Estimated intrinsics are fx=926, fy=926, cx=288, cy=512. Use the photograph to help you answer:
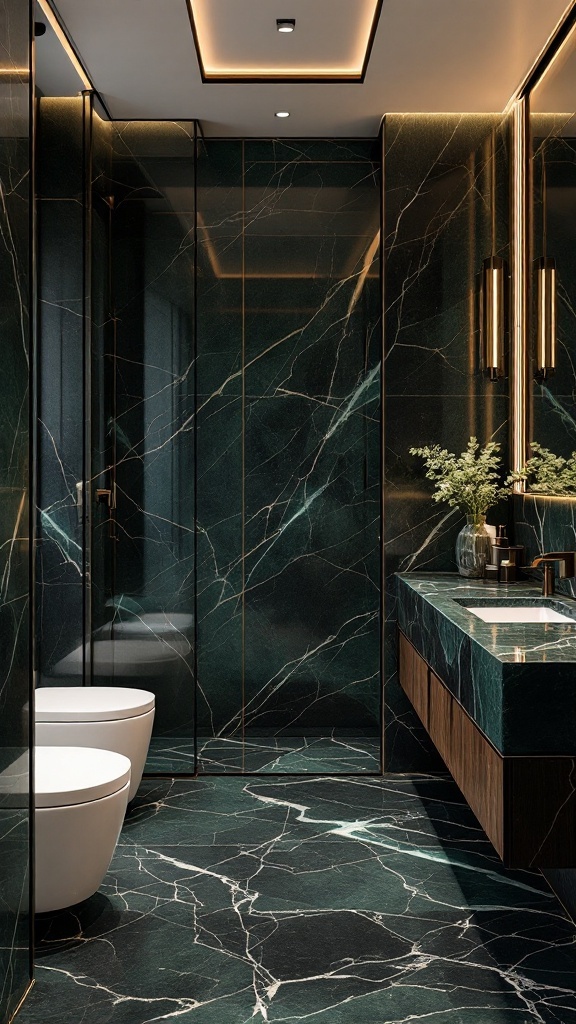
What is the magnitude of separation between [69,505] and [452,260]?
180 centimetres

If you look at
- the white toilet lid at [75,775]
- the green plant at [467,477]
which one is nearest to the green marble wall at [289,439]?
the green plant at [467,477]

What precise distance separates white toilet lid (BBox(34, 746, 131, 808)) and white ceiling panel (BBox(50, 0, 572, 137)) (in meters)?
2.28

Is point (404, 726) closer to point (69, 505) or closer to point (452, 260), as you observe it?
point (69, 505)

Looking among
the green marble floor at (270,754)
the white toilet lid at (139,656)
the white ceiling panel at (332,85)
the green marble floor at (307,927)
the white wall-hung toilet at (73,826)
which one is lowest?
the green marble floor at (307,927)

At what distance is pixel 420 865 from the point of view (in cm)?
286

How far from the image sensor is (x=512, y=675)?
1.92m

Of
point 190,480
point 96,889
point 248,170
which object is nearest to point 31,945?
point 96,889

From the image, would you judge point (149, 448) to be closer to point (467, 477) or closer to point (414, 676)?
point (467, 477)

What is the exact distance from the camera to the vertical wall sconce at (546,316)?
311 centimetres

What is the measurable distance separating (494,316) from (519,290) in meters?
0.14

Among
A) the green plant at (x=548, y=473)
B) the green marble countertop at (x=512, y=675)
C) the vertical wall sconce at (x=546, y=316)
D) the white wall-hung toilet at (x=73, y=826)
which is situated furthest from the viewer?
the vertical wall sconce at (x=546, y=316)

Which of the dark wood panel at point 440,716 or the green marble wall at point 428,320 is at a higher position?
the green marble wall at point 428,320

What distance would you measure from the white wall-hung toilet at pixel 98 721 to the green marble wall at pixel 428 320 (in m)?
1.07

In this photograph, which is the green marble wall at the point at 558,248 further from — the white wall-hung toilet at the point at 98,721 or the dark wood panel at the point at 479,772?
the white wall-hung toilet at the point at 98,721
